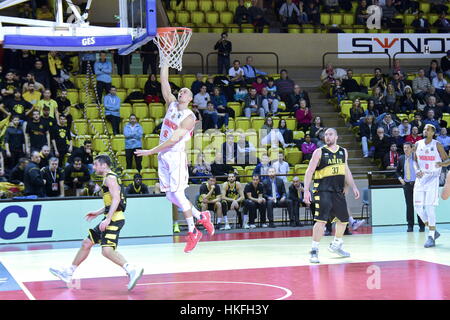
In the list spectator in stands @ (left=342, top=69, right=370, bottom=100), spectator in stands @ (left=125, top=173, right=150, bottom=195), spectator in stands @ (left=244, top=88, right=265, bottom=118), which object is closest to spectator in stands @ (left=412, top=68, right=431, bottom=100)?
spectator in stands @ (left=342, top=69, right=370, bottom=100)

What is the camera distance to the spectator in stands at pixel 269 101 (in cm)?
2147

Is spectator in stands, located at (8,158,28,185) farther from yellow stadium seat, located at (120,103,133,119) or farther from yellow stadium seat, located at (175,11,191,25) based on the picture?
yellow stadium seat, located at (175,11,191,25)

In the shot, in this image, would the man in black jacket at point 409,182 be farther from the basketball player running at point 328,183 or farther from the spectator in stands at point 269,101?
the basketball player running at point 328,183

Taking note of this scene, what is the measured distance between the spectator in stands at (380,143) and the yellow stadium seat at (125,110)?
6.74 metres

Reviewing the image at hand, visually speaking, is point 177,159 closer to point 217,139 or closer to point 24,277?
point 24,277

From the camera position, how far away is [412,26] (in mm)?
26766

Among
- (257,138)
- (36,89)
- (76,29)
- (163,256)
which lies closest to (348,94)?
(257,138)

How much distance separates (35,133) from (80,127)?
6.16 feet

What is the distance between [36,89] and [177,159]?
32.1ft

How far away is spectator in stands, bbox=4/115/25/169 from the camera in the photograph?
17.8 meters

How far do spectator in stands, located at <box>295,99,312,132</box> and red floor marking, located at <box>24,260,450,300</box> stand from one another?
409 inches

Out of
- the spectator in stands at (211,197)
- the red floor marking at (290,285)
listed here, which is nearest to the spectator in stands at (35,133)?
the spectator in stands at (211,197)

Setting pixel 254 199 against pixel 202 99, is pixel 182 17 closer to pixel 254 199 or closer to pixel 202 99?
pixel 202 99

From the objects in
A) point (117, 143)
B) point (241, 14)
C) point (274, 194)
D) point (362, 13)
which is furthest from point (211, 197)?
point (362, 13)
